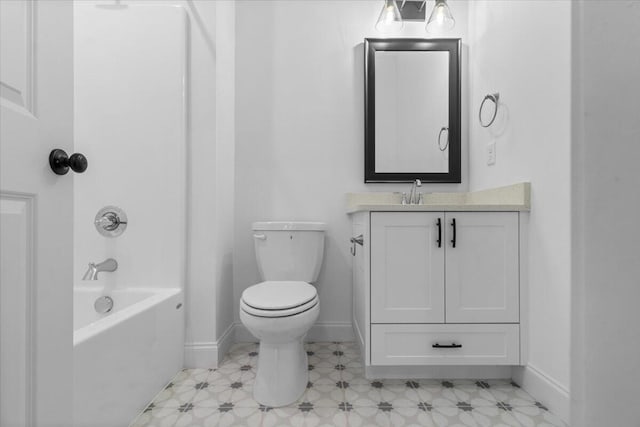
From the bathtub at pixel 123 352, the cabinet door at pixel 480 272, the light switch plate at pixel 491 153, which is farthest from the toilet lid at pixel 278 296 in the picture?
the light switch plate at pixel 491 153

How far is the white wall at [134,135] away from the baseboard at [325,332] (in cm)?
58

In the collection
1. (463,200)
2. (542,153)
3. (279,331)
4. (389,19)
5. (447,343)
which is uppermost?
(389,19)

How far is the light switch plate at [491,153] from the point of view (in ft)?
5.22

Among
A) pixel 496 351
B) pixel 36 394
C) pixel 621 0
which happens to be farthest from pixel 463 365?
pixel 36 394

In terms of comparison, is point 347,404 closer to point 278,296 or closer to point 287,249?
point 278,296

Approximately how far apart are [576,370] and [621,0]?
0.68m

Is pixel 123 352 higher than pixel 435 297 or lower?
lower

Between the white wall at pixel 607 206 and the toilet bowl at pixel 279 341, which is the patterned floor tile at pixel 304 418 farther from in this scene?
the white wall at pixel 607 206

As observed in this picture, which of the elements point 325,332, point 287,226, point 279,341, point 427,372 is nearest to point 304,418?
point 279,341

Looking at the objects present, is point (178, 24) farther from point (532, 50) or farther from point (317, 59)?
point (532, 50)

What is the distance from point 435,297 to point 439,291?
32 millimetres

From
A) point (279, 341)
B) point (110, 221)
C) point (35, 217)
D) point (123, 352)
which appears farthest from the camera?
point (110, 221)

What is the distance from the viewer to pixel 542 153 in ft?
4.02

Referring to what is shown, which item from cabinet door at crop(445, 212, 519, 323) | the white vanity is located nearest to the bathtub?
the white vanity
